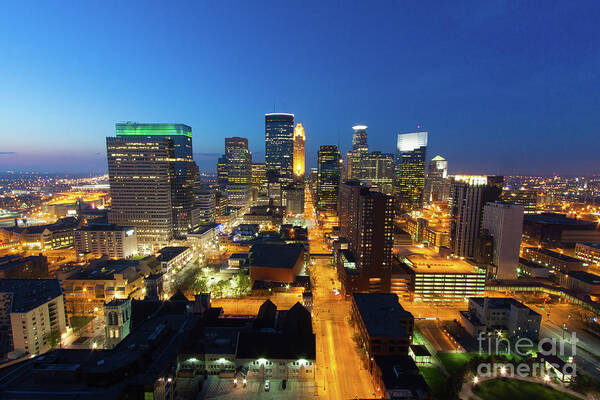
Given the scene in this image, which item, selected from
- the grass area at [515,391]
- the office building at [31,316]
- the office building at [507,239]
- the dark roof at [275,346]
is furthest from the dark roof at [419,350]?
the office building at [31,316]

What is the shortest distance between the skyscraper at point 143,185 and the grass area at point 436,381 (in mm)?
103396

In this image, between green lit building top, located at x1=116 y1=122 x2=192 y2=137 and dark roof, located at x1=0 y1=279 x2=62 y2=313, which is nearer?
dark roof, located at x1=0 y1=279 x2=62 y2=313

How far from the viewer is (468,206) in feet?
329

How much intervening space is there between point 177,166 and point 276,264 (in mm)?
76257

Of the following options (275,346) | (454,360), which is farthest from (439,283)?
(275,346)

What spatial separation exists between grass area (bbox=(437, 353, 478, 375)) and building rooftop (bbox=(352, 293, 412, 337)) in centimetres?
853

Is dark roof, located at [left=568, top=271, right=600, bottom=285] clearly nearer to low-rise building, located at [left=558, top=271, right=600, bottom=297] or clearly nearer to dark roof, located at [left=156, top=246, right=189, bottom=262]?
low-rise building, located at [left=558, top=271, right=600, bottom=297]

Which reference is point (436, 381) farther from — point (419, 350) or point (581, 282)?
point (581, 282)

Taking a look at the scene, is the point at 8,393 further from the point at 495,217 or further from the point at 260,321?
the point at 495,217

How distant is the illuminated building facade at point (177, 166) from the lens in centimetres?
12062

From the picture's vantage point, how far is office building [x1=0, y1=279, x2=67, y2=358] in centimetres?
4919

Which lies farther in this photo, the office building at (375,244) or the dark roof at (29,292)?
the office building at (375,244)

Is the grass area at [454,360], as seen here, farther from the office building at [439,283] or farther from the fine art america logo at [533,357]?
the office building at [439,283]

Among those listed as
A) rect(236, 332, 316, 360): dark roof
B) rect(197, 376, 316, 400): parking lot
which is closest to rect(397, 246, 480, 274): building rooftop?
rect(236, 332, 316, 360): dark roof
